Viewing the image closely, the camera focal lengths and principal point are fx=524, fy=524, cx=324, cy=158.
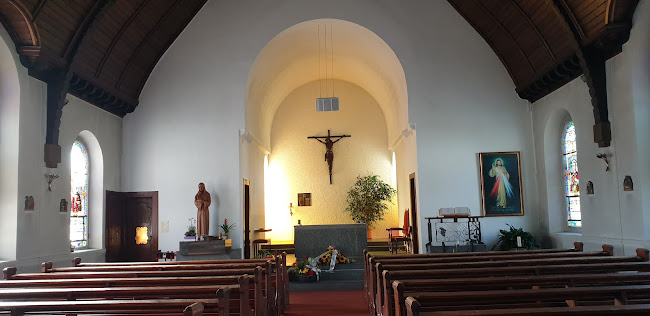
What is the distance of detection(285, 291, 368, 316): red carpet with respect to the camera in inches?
305

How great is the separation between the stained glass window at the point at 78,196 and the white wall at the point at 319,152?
23.7ft

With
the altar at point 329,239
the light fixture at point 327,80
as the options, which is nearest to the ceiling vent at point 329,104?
the light fixture at point 327,80

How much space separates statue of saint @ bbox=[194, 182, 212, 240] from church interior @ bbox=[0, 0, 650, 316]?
0.07 m

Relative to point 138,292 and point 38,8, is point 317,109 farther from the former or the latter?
point 138,292

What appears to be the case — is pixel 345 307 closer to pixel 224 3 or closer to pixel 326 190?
pixel 224 3

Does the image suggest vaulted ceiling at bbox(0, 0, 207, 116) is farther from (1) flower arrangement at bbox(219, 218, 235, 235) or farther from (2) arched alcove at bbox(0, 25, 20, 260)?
(1) flower arrangement at bbox(219, 218, 235, 235)

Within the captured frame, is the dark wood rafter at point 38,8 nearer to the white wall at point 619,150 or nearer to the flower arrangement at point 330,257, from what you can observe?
the flower arrangement at point 330,257

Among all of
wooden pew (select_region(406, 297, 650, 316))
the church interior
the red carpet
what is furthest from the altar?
wooden pew (select_region(406, 297, 650, 316))

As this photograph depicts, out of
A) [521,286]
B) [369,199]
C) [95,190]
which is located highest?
[95,190]

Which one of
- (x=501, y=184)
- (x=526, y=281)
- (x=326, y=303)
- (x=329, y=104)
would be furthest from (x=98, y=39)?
(x=501, y=184)

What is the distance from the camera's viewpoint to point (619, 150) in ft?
27.8

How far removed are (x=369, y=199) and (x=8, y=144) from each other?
10.3 m

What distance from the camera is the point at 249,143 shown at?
521 inches

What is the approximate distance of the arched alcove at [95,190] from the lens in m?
11.0
